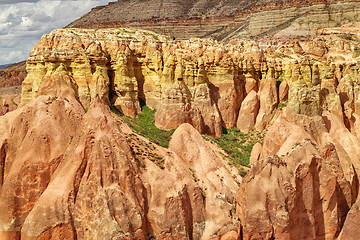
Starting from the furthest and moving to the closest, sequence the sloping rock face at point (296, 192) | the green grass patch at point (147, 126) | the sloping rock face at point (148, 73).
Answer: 1. the sloping rock face at point (148, 73)
2. the green grass patch at point (147, 126)
3. the sloping rock face at point (296, 192)

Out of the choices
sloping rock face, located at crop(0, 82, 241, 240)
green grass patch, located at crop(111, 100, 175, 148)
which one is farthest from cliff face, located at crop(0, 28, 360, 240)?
green grass patch, located at crop(111, 100, 175, 148)

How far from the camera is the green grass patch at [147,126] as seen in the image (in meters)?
30.4

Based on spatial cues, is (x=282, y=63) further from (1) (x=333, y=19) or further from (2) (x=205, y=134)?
(1) (x=333, y=19)

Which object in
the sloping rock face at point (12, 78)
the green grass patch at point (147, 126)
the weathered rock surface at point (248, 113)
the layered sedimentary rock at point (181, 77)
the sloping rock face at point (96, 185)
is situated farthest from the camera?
the sloping rock face at point (12, 78)

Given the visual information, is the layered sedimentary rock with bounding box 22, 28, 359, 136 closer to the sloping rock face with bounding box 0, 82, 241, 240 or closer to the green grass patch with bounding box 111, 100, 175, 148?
the green grass patch with bounding box 111, 100, 175, 148

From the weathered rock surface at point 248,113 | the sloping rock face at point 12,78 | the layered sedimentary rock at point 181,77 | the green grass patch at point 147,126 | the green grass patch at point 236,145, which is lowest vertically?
the sloping rock face at point 12,78

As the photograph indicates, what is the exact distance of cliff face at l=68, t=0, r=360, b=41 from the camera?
316ft

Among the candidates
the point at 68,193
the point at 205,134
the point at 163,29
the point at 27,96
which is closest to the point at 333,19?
the point at 163,29

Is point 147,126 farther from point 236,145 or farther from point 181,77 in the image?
point 236,145

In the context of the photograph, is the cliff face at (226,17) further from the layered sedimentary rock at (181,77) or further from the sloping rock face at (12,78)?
the layered sedimentary rock at (181,77)

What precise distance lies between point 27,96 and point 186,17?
11872 centimetres

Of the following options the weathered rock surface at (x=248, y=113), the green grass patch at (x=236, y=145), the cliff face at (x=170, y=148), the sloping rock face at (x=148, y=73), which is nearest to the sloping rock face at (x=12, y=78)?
the sloping rock face at (x=148, y=73)

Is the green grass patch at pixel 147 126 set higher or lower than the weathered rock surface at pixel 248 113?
higher

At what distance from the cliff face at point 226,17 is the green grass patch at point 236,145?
56622mm
